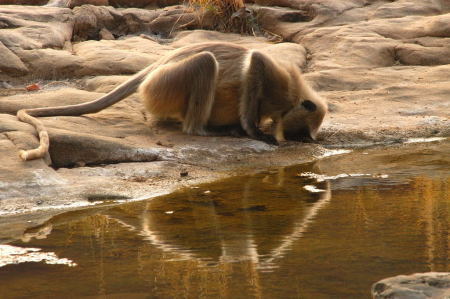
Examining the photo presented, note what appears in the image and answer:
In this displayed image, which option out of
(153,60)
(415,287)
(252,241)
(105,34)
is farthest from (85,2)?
(415,287)

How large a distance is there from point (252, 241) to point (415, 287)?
1557 mm

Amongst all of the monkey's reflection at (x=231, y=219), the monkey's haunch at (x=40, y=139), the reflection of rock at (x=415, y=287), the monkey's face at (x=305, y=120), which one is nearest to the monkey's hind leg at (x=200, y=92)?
the monkey's face at (x=305, y=120)

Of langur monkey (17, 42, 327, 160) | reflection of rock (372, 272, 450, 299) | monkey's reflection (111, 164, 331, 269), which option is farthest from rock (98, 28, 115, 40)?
reflection of rock (372, 272, 450, 299)

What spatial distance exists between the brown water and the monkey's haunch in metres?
0.85

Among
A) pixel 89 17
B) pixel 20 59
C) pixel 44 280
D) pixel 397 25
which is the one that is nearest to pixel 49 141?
pixel 44 280

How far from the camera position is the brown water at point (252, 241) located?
3451 millimetres

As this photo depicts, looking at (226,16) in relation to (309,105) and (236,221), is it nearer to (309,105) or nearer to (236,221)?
(309,105)

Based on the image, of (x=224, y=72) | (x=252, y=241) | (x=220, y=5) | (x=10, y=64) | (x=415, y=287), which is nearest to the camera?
(x=415, y=287)

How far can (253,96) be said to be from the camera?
7.59m

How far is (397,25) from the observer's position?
1223 centimetres

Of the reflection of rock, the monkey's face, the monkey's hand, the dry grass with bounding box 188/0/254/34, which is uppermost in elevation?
the reflection of rock

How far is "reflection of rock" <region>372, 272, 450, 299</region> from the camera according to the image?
2.74 meters

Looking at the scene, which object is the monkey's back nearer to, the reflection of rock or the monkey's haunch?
the monkey's haunch

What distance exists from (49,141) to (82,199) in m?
1.01
